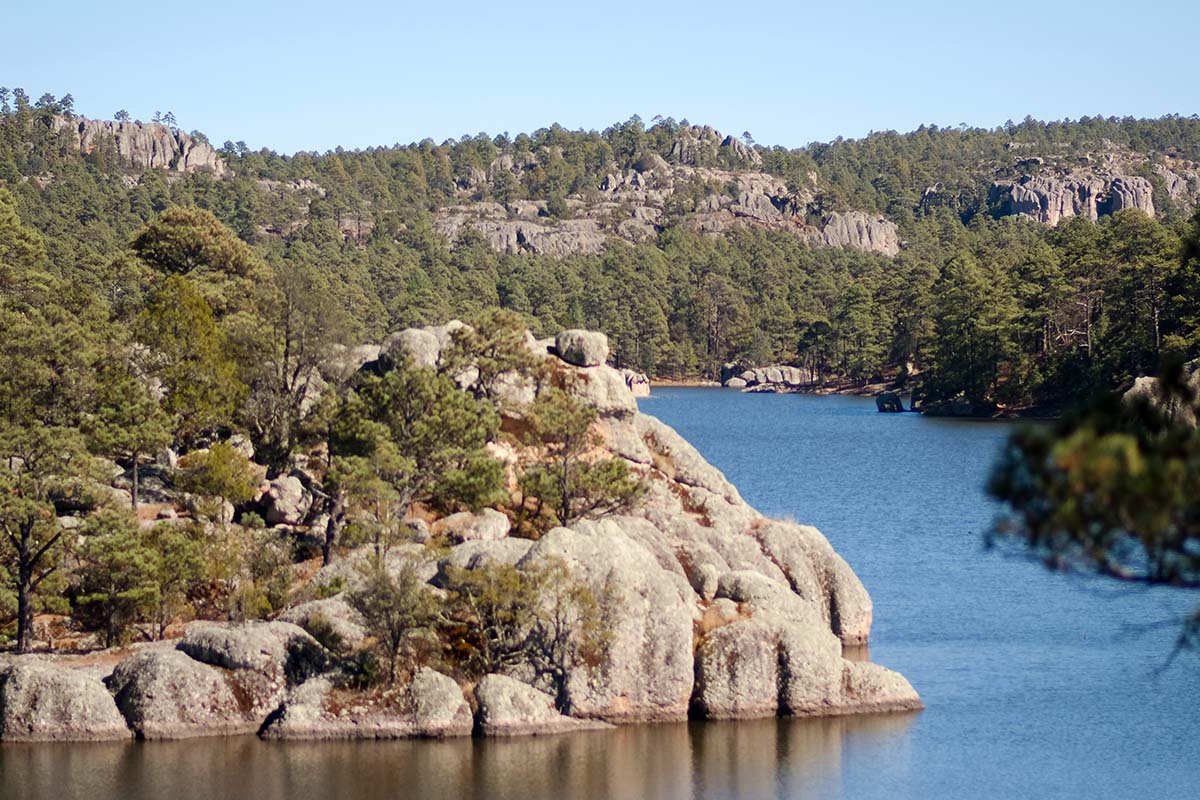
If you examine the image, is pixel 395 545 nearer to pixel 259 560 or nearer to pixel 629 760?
pixel 259 560

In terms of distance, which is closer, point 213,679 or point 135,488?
point 213,679

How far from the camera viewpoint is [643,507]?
40000mm

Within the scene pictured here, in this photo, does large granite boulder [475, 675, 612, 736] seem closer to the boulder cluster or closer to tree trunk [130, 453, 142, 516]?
tree trunk [130, 453, 142, 516]

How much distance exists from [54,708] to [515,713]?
28.0 ft

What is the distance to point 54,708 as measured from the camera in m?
29.8

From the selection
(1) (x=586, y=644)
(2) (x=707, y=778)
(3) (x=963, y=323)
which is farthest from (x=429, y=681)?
(3) (x=963, y=323)

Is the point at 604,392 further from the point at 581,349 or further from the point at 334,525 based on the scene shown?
the point at 334,525

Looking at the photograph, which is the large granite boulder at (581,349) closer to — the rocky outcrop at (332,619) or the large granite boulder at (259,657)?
the rocky outcrop at (332,619)

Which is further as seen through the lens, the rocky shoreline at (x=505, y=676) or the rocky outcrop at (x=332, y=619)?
the rocky outcrop at (x=332, y=619)

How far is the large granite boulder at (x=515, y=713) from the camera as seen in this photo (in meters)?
30.1

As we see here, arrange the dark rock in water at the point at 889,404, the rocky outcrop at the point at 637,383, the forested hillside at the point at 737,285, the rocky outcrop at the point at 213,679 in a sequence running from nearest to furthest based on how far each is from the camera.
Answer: the rocky outcrop at the point at 213,679, the forested hillside at the point at 737,285, the dark rock in water at the point at 889,404, the rocky outcrop at the point at 637,383

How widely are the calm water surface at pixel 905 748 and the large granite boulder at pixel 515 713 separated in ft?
1.23

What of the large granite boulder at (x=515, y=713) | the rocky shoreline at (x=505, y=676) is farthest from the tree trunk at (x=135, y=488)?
the large granite boulder at (x=515, y=713)

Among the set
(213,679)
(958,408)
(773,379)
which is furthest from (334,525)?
(773,379)
